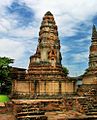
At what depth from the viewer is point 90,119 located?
1798 cm

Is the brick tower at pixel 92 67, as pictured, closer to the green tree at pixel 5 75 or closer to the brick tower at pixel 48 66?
the brick tower at pixel 48 66

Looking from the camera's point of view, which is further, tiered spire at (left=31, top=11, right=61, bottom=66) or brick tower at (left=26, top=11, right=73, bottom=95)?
tiered spire at (left=31, top=11, right=61, bottom=66)

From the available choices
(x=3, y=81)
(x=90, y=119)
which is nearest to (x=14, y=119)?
(x=90, y=119)

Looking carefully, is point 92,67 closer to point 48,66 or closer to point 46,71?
point 48,66

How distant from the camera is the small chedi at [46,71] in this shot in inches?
1451

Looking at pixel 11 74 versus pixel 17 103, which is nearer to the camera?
pixel 17 103

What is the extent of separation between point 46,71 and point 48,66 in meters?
0.91

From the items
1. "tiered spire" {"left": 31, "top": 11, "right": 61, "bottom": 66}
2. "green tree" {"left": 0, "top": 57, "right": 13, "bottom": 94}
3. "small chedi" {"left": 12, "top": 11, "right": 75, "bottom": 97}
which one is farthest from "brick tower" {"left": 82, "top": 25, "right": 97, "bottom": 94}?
"green tree" {"left": 0, "top": 57, "right": 13, "bottom": 94}

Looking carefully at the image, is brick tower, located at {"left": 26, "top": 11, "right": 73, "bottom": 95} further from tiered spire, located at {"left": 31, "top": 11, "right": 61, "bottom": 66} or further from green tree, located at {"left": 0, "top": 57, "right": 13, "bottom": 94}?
green tree, located at {"left": 0, "top": 57, "right": 13, "bottom": 94}

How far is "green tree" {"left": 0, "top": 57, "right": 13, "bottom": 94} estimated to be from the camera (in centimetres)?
4012

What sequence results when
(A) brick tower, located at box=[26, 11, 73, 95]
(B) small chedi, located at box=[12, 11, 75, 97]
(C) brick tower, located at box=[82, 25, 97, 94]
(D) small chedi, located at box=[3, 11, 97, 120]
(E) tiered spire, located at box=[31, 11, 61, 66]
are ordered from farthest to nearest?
(C) brick tower, located at box=[82, 25, 97, 94] < (E) tiered spire, located at box=[31, 11, 61, 66] < (A) brick tower, located at box=[26, 11, 73, 95] < (B) small chedi, located at box=[12, 11, 75, 97] < (D) small chedi, located at box=[3, 11, 97, 120]

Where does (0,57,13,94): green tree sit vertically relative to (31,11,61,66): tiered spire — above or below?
below

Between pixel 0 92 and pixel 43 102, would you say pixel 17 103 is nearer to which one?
pixel 43 102

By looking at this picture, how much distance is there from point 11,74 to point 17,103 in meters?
25.5
